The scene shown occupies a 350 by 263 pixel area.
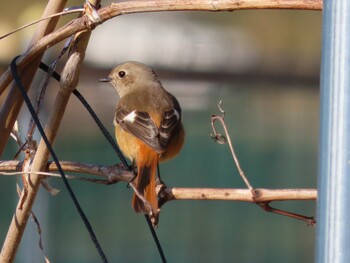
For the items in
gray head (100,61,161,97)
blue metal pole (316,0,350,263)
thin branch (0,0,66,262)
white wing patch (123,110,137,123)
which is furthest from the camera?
gray head (100,61,161,97)

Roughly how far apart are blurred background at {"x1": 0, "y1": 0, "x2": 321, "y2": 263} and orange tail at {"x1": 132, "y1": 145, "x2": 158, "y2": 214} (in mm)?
3537

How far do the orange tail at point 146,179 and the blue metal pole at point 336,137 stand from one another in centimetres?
76

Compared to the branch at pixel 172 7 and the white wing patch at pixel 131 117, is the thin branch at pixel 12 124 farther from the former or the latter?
the white wing patch at pixel 131 117

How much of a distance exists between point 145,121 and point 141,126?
7cm

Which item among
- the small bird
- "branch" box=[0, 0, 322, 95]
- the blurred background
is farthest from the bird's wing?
the blurred background

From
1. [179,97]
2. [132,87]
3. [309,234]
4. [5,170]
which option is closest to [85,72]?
[179,97]

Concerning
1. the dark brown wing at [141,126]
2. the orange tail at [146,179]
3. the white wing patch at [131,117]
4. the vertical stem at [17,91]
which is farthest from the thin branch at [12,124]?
the white wing patch at [131,117]

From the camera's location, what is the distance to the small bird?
292 centimetres

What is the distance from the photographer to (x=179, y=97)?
6.48 m

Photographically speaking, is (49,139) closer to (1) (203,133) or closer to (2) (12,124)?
(2) (12,124)

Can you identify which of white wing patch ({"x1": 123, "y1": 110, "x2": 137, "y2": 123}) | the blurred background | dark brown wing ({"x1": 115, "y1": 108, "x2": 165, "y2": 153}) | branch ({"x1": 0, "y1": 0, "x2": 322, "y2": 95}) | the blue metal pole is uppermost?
branch ({"x1": 0, "y1": 0, "x2": 322, "y2": 95})

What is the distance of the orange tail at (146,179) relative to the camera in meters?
2.36

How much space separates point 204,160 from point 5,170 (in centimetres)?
542

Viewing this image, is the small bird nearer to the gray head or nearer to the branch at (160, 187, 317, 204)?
the gray head
